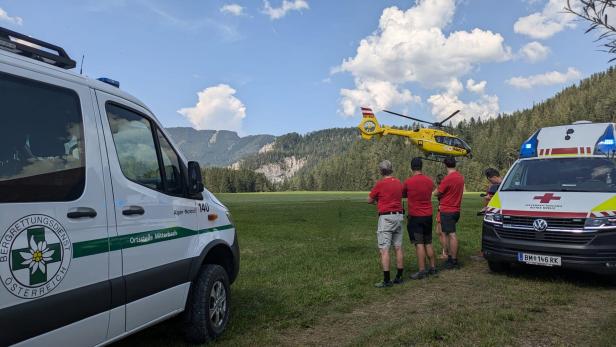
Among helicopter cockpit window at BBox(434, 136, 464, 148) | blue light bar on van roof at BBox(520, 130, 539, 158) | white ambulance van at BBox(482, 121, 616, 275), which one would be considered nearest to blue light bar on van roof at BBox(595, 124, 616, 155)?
white ambulance van at BBox(482, 121, 616, 275)

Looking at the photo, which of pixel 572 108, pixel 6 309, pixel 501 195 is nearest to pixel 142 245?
pixel 6 309

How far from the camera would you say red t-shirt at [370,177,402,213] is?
774 cm

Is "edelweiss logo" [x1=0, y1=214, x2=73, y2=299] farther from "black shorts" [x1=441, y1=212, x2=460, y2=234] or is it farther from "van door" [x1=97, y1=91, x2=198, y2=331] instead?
"black shorts" [x1=441, y1=212, x2=460, y2=234]

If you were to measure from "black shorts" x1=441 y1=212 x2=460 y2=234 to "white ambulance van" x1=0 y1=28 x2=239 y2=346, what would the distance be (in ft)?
19.0

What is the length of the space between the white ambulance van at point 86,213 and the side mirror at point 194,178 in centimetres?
1

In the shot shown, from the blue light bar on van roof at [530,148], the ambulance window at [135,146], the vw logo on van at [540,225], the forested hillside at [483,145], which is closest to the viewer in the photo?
the ambulance window at [135,146]

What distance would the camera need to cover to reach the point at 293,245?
44.0 ft

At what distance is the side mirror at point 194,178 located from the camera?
4816mm

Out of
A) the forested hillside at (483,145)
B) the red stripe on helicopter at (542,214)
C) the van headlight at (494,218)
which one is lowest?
the van headlight at (494,218)

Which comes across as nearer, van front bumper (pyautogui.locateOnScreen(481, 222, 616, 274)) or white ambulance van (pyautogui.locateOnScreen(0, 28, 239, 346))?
white ambulance van (pyautogui.locateOnScreen(0, 28, 239, 346))

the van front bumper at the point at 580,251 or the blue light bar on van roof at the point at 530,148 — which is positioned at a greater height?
the blue light bar on van roof at the point at 530,148

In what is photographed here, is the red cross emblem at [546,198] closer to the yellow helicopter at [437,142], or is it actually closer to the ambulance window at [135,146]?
the ambulance window at [135,146]

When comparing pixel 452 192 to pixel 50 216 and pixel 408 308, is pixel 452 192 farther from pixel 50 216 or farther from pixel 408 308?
pixel 50 216

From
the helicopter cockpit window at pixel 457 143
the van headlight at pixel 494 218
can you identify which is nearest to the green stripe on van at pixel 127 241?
the van headlight at pixel 494 218
